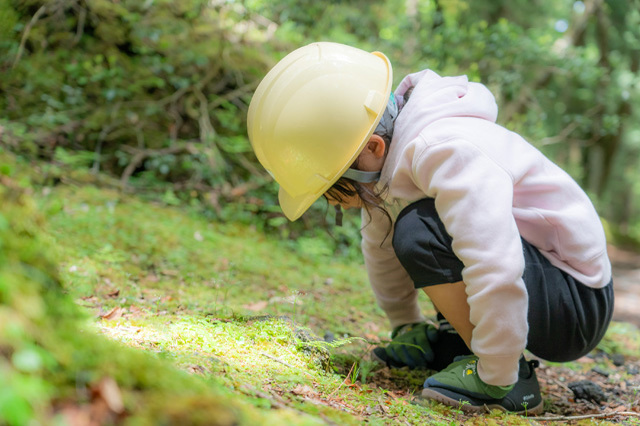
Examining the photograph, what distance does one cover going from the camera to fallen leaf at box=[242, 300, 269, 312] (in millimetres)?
2449

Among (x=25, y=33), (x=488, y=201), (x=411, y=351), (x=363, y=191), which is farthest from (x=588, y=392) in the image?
(x=25, y=33)

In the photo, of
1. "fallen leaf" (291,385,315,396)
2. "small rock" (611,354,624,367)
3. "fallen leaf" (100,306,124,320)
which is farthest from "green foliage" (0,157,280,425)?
"small rock" (611,354,624,367)

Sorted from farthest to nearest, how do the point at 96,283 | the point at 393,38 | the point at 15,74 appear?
the point at 393,38 < the point at 15,74 < the point at 96,283

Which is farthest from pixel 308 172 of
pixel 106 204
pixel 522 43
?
pixel 522 43

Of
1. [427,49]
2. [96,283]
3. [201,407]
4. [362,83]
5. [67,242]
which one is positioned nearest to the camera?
[201,407]

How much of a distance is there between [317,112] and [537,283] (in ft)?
3.47

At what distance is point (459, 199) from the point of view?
1.69 metres

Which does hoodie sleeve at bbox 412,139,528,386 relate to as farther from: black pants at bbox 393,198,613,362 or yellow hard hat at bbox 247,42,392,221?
yellow hard hat at bbox 247,42,392,221

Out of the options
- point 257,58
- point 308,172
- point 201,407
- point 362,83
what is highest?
point 362,83

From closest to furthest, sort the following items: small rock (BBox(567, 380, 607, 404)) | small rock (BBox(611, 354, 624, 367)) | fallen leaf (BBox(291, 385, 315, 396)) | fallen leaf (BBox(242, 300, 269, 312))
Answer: fallen leaf (BBox(291, 385, 315, 396)) < small rock (BBox(567, 380, 607, 404)) < fallen leaf (BBox(242, 300, 269, 312)) < small rock (BBox(611, 354, 624, 367))

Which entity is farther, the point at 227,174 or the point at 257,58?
the point at 257,58

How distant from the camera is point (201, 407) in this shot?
0.81 metres

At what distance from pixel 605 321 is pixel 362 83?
4.51 ft

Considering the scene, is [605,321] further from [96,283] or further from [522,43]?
[522,43]
